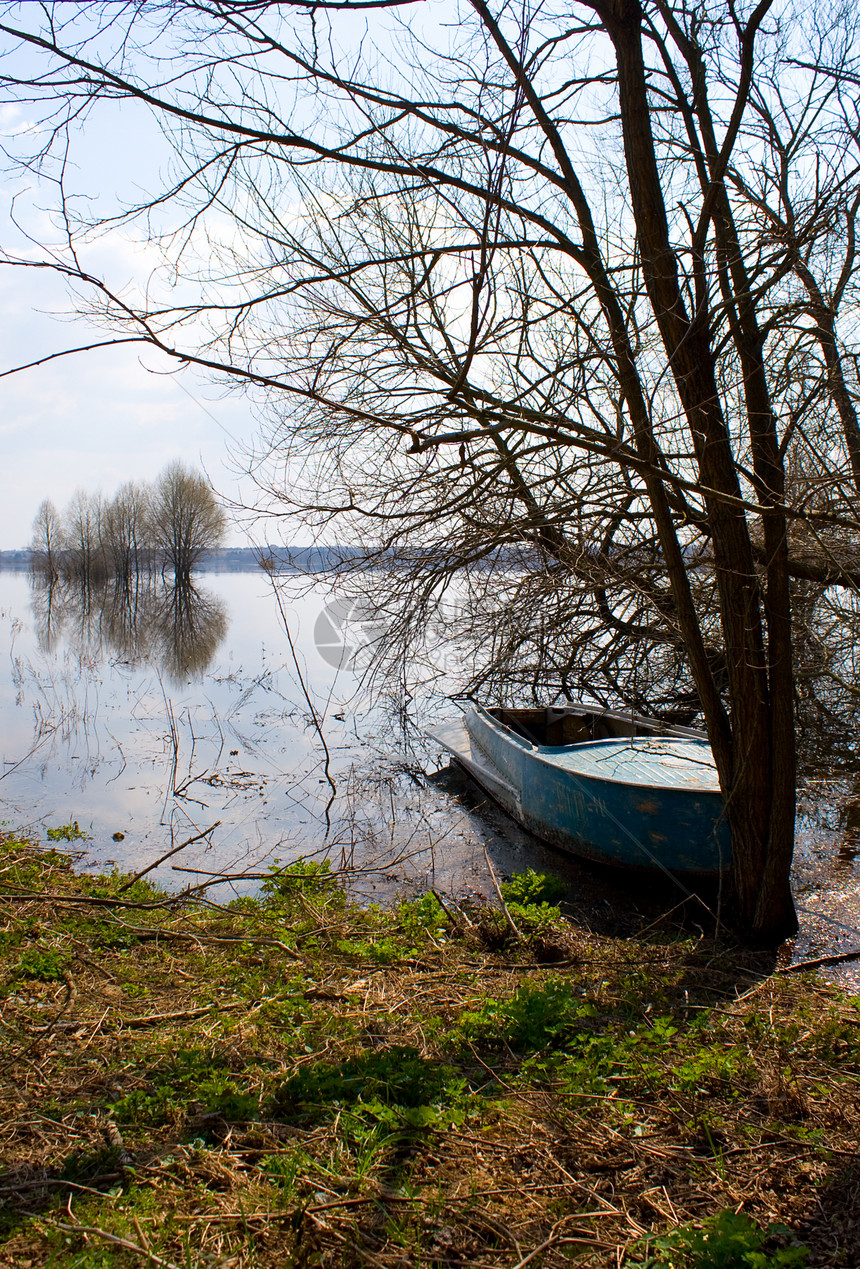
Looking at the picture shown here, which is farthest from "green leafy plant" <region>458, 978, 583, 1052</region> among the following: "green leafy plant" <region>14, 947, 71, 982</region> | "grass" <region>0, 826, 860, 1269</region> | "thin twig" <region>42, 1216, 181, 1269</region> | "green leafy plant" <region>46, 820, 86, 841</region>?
"green leafy plant" <region>46, 820, 86, 841</region>

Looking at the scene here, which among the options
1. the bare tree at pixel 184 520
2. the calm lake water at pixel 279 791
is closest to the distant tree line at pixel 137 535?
the bare tree at pixel 184 520

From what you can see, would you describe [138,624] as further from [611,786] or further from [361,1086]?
[361,1086]

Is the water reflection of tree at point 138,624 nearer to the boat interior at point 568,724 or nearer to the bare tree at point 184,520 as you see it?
the bare tree at point 184,520

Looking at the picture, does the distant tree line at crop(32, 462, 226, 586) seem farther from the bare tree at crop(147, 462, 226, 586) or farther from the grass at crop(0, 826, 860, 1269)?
the grass at crop(0, 826, 860, 1269)

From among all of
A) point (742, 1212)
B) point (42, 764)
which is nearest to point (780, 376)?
point (742, 1212)

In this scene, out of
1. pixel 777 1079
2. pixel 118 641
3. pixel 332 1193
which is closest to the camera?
pixel 332 1193

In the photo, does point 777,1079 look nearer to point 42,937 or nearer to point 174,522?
point 42,937

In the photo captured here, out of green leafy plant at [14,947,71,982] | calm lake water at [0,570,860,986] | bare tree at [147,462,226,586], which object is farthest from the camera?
bare tree at [147,462,226,586]

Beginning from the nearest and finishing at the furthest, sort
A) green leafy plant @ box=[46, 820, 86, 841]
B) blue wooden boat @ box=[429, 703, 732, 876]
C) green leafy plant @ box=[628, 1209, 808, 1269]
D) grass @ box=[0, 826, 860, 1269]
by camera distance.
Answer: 1. green leafy plant @ box=[628, 1209, 808, 1269]
2. grass @ box=[0, 826, 860, 1269]
3. blue wooden boat @ box=[429, 703, 732, 876]
4. green leafy plant @ box=[46, 820, 86, 841]

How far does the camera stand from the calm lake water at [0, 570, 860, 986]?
714cm

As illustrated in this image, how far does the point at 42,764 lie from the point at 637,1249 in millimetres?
10984

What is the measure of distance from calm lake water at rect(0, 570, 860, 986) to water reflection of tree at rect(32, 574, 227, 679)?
8.56 ft

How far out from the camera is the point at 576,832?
752 cm

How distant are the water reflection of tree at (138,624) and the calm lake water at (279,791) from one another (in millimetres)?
2610
